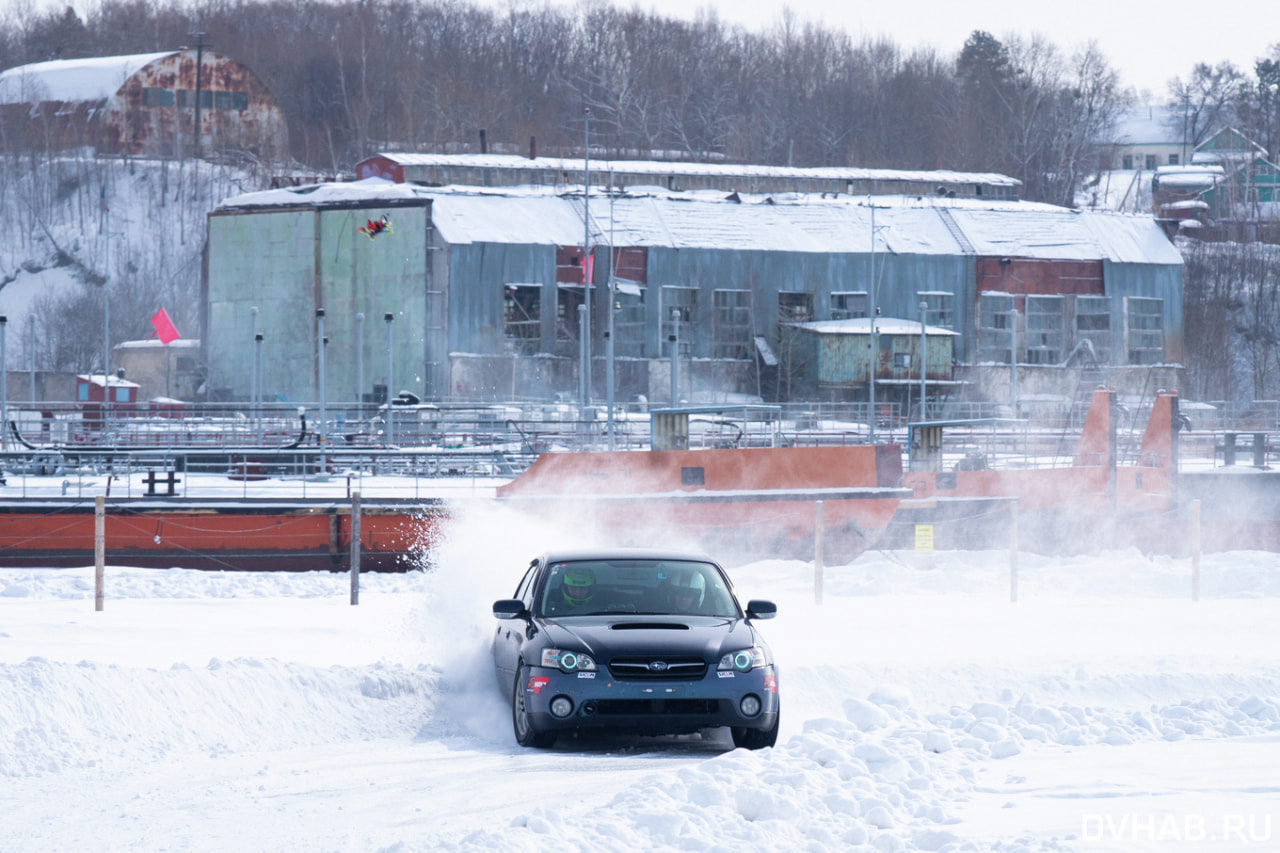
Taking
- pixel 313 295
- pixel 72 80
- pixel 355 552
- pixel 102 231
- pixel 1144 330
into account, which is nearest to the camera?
pixel 355 552

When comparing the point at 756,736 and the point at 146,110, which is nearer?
the point at 756,736

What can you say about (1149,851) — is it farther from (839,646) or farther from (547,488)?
(547,488)

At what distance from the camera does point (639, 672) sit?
1053cm

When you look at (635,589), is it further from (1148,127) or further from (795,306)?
(1148,127)

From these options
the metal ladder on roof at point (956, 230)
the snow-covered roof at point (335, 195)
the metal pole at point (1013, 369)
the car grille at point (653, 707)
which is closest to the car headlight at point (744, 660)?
the car grille at point (653, 707)

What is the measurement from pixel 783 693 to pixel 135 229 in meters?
97.8

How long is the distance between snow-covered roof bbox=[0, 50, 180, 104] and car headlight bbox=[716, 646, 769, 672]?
99943mm

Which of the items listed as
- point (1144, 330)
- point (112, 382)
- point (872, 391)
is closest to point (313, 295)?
point (112, 382)

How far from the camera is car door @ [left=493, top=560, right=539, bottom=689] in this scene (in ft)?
37.5

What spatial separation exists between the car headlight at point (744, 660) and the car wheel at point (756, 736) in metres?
0.37

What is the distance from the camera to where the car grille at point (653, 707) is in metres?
10.5

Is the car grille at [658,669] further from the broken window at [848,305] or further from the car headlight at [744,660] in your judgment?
the broken window at [848,305]

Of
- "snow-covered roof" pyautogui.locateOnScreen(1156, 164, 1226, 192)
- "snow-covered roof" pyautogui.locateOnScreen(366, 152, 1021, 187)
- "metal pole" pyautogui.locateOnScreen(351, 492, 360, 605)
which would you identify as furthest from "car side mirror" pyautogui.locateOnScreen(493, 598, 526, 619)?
"snow-covered roof" pyautogui.locateOnScreen(1156, 164, 1226, 192)

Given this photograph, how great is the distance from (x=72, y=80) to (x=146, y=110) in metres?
5.68
